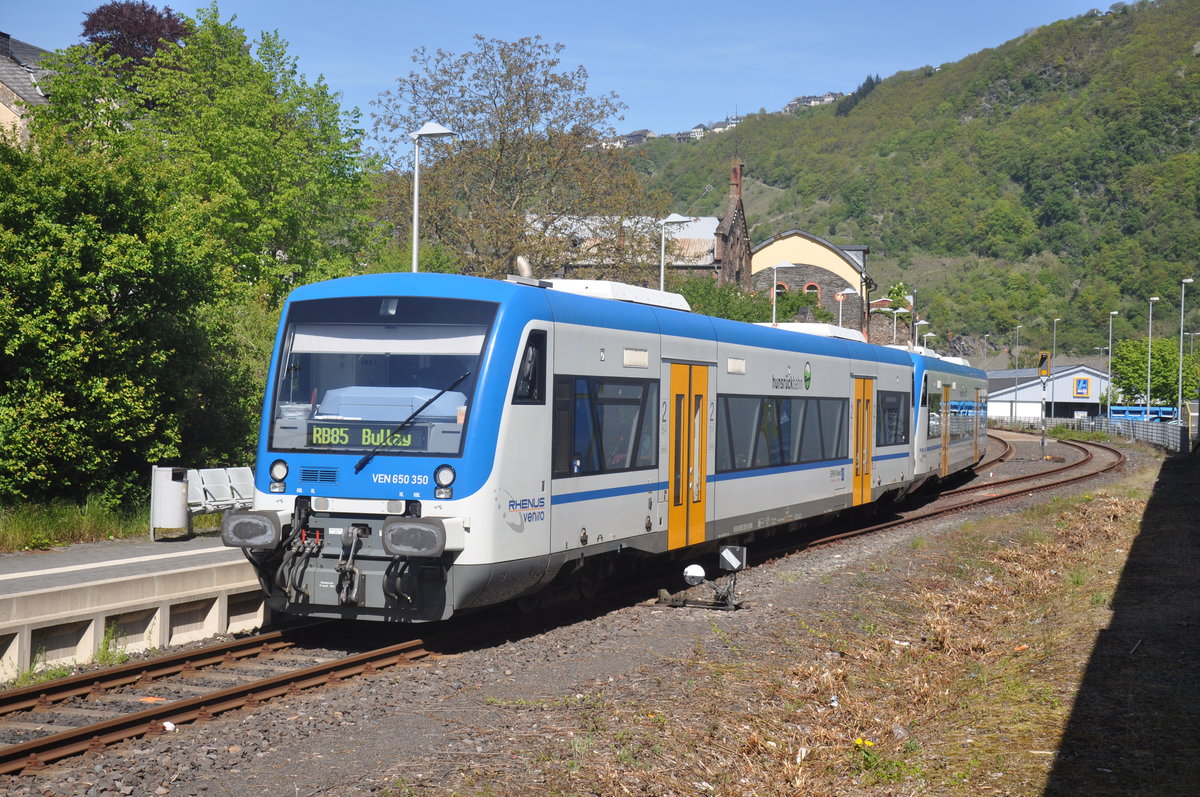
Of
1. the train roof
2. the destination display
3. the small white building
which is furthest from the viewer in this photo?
the small white building

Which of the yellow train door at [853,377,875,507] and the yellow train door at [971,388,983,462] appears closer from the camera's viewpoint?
the yellow train door at [853,377,875,507]

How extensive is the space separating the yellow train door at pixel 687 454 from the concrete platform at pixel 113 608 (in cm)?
477

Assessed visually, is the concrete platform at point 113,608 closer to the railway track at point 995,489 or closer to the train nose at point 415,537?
the train nose at point 415,537

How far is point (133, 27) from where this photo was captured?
155 ft

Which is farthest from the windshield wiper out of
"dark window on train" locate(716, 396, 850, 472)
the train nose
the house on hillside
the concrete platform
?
the house on hillside

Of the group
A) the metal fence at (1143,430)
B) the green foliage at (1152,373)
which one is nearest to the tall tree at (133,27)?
the metal fence at (1143,430)

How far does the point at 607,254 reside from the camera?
43.3 meters

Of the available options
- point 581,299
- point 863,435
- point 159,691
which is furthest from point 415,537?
point 863,435

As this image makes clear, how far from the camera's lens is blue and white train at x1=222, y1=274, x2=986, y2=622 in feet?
33.6

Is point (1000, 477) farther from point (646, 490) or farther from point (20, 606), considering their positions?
point (20, 606)

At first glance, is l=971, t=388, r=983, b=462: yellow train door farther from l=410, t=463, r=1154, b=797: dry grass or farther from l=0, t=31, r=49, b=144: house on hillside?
l=0, t=31, r=49, b=144: house on hillside

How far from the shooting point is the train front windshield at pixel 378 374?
409 inches

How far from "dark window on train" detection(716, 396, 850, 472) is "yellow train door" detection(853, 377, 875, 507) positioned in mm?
592

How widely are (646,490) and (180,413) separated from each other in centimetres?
881
